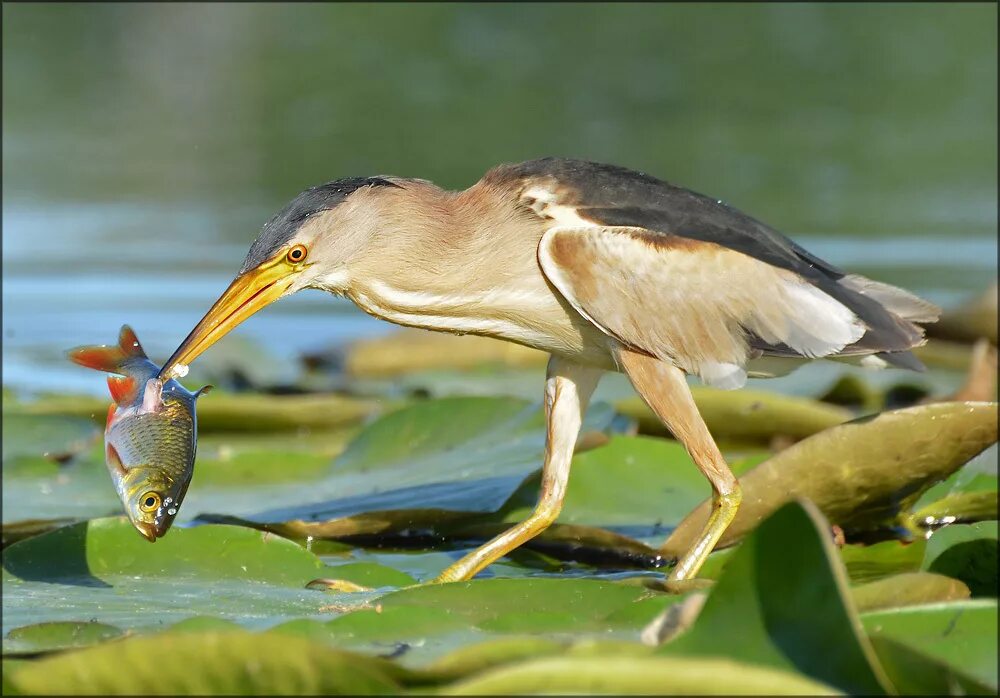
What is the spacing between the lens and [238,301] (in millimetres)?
3371

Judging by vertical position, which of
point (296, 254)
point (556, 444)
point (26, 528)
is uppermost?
point (296, 254)

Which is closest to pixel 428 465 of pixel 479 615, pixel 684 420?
pixel 684 420

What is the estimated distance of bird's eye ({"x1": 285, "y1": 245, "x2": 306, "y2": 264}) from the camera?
338 cm

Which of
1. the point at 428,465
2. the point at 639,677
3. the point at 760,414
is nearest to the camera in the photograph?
the point at 639,677

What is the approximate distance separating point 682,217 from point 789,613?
5.18 ft

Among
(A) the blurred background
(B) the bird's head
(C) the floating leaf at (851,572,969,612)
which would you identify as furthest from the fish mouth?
(A) the blurred background

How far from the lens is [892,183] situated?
34.0 feet

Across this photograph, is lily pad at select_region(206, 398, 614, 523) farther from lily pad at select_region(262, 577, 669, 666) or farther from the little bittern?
lily pad at select_region(262, 577, 669, 666)

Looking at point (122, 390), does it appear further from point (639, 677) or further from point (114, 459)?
point (639, 677)

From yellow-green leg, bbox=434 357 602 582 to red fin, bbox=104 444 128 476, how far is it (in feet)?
2.74

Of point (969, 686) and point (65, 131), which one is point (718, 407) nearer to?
point (969, 686)

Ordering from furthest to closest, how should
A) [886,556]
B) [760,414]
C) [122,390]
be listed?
[760,414]
[886,556]
[122,390]

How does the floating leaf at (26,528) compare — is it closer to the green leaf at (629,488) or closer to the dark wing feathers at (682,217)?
the green leaf at (629,488)

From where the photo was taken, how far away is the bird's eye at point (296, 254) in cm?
338
